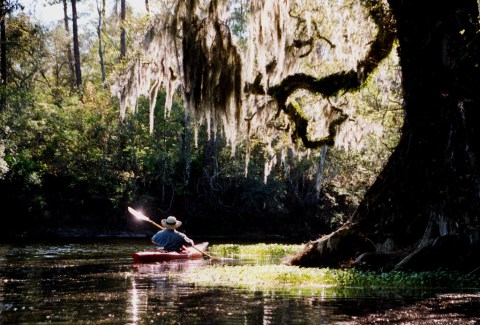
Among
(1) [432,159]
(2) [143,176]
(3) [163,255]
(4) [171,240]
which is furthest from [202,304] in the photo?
(2) [143,176]

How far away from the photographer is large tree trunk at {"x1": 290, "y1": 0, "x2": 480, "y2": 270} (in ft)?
37.6

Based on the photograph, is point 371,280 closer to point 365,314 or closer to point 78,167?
point 365,314

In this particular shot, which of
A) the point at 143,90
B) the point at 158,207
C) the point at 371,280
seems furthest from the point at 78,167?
the point at 371,280

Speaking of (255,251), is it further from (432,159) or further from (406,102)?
(432,159)

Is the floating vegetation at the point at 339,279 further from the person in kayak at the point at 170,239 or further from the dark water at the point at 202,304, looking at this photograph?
the person in kayak at the point at 170,239

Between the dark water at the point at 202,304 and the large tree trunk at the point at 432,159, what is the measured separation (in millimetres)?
2472

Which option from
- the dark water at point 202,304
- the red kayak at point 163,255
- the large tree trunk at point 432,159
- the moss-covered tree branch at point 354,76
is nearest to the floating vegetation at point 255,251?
the red kayak at point 163,255

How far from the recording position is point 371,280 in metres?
10.9

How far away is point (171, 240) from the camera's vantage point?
1927cm

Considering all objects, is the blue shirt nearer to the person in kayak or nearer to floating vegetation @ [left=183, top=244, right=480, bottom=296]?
the person in kayak

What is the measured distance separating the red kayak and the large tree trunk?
6.28 metres

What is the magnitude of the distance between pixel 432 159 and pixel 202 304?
19.5 feet

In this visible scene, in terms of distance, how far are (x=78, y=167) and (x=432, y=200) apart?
32.6 metres

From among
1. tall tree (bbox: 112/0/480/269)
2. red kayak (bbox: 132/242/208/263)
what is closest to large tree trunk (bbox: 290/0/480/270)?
tall tree (bbox: 112/0/480/269)
